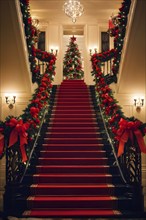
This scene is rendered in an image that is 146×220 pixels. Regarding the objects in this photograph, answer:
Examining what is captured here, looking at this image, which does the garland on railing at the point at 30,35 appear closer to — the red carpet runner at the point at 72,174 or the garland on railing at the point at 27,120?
the garland on railing at the point at 27,120

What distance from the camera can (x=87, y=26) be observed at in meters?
12.2

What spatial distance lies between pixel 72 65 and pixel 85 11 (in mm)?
2660

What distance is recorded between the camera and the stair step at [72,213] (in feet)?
14.4

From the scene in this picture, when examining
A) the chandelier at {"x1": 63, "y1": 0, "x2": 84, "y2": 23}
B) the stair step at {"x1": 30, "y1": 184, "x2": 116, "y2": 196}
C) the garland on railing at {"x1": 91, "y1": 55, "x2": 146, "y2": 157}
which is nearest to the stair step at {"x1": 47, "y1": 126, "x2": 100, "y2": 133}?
the garland on railing at {"x1": 91, "y1": 55, "x2": 146, "y2": 157}

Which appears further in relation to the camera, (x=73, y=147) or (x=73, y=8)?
(x=73, y=8)

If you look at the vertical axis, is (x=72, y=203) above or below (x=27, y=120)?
below

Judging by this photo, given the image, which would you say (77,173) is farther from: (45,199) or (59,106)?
(59,106)

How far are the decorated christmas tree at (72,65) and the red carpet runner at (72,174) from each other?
210 inches

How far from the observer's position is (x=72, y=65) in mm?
13383

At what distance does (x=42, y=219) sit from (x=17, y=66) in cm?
413

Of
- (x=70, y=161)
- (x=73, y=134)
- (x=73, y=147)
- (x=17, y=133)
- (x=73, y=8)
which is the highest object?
(x=73, y=8)

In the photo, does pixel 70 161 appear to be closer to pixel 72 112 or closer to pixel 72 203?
pixel 72 203

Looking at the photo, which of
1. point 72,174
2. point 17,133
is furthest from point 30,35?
point 72,174

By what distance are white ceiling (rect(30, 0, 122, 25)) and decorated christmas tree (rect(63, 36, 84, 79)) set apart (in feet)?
5.92
